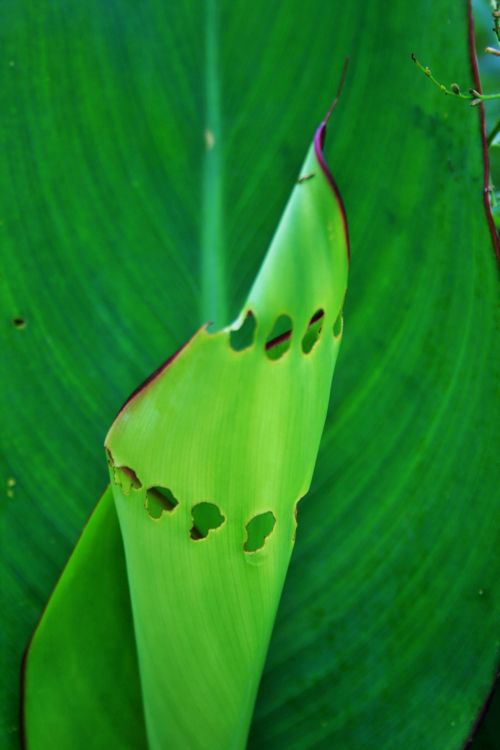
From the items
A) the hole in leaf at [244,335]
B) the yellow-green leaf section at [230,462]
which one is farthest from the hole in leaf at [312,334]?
the hole in leaf at [244,335]

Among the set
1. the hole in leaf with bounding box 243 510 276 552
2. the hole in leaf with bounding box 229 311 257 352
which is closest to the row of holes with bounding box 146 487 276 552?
the hole in leaf with bounding box 243 510 276 552

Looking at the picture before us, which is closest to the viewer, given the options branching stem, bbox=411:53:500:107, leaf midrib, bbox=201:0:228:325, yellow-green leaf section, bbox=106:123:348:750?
yellow-green leaf section, bbox=106:123:348:750

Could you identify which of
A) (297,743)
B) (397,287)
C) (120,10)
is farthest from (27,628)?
(120,10)

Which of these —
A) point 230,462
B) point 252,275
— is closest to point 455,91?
point 252,275

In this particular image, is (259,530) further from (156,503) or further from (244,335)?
(244,335)

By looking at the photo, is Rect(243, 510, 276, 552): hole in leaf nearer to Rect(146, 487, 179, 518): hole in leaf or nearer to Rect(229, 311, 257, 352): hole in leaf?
Rect(146, 487, 179, 518): hole in leaf

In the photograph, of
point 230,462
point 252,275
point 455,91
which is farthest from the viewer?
point 252,275
